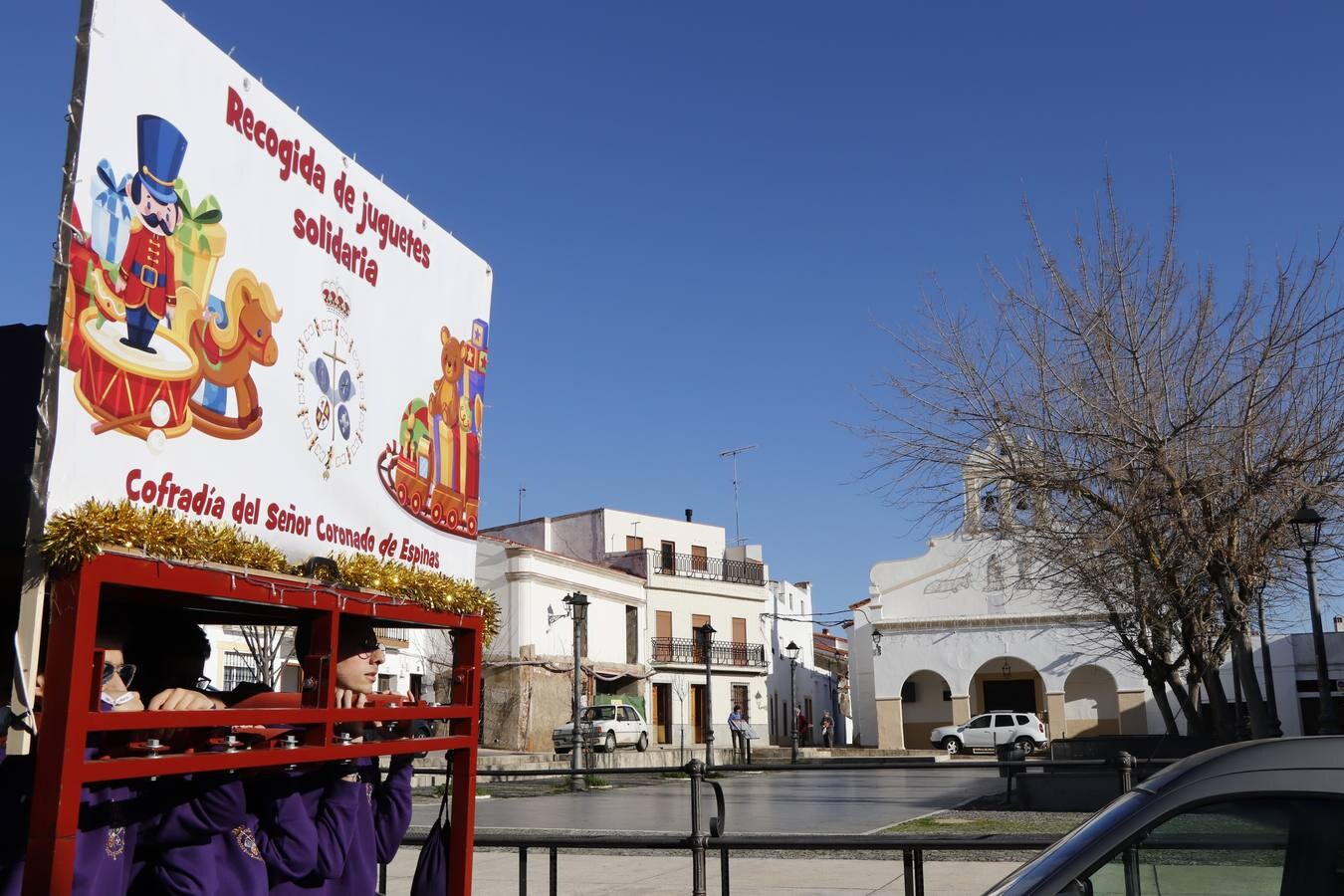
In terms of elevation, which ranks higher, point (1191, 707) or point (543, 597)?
point (543, 597)

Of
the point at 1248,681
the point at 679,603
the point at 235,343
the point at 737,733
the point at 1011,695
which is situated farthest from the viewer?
the point at 679,603

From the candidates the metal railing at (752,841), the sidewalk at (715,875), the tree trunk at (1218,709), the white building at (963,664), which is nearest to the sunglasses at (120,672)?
the metal railing at (752,841)

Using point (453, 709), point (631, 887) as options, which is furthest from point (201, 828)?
point (631, 887)

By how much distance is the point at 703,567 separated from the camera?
51250mm

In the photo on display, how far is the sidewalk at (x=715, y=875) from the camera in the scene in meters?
9.41

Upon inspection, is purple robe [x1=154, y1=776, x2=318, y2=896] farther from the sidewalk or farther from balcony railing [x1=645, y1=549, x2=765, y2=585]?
balcony railing [x1=645, y1=549, x2=765, y2=585]

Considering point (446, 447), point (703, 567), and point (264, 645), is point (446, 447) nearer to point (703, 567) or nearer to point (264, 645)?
point (264, 645)

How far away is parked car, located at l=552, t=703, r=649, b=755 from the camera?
3581 cm

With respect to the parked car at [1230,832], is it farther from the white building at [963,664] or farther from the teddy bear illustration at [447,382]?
the white building at [963,664]

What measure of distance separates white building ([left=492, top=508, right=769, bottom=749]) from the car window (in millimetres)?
42546

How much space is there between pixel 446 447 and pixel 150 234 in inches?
66.5

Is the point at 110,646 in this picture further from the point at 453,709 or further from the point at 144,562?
the point at 453,709

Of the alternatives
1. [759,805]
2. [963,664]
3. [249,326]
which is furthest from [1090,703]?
[249,326]

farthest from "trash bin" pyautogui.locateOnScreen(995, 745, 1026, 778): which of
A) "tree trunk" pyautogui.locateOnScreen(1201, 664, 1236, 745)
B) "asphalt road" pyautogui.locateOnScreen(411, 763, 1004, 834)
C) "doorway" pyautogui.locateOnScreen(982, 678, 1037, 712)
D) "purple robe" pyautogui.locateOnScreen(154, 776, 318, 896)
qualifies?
"doorway" pyautogui.locateOnScreen(982, 678, 1037, 712)
